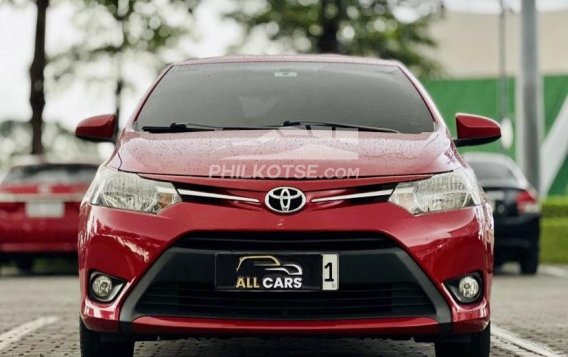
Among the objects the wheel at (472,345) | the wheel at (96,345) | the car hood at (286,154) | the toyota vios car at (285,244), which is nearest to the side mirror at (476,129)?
the car hood at (286,154)

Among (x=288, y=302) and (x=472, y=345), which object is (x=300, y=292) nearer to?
(x=288, y=302)

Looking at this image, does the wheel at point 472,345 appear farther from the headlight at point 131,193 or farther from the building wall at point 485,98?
the building wall at point 485,98

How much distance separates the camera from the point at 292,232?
518cm

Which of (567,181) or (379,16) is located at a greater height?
(379,16)

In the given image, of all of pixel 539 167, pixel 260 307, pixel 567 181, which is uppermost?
pixel 260 307

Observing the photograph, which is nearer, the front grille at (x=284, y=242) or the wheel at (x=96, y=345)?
the front grille at (x=284, y=242)

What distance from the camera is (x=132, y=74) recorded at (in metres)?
33.0

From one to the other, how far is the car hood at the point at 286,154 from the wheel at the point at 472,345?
752mm

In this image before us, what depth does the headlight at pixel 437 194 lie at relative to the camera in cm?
531

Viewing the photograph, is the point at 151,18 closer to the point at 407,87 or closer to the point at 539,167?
the point at 539,167

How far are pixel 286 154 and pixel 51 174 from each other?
9012 mm

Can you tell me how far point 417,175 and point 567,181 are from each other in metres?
34.9

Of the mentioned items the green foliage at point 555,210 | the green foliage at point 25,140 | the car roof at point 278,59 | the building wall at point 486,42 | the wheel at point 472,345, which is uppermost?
the car roof at point 278,59

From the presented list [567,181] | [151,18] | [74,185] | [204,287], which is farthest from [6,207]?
[567,181]
